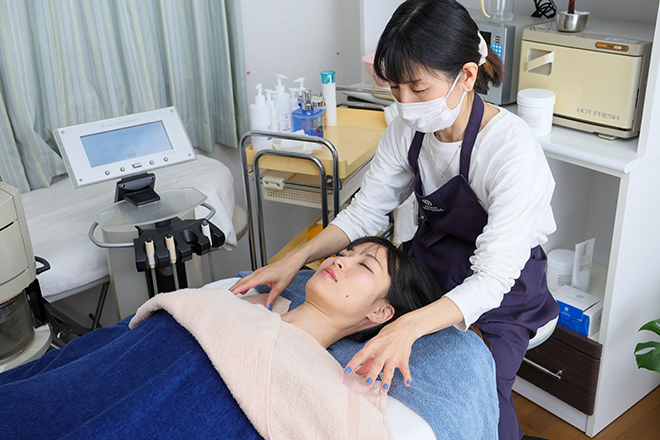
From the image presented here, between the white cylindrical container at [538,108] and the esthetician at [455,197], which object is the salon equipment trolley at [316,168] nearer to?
the esthetician at [455,197]

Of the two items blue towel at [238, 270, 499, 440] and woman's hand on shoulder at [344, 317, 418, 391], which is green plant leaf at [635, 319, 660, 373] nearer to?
blue towel at [238, 270, 499, 440]

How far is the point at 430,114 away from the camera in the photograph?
4.27ft

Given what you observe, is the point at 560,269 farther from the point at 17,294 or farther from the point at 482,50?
the point at 17,294

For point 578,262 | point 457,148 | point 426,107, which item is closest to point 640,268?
point 578,262

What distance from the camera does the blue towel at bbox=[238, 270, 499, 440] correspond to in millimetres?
1180

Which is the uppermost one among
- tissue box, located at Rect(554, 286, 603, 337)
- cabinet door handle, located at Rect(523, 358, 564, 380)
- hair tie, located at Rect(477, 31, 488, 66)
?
hair tie, located at Rect(477, 31, 488, 66)

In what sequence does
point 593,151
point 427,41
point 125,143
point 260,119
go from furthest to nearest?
point 260,119
point 593,151
point 125,143
point 427,41

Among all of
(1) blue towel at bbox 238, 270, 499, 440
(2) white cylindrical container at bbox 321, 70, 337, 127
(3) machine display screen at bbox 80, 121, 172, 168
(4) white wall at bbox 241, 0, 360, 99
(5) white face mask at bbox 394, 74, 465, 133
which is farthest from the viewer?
(4) white wall at bbox 241, 0, 360, 99

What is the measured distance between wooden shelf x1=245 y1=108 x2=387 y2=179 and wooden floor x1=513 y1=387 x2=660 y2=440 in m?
1.11

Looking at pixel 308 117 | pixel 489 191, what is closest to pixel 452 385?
pixel 489 191

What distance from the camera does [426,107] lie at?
1.29m

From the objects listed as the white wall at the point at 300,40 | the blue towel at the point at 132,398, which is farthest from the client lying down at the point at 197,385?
the white wall at the point at 300,40

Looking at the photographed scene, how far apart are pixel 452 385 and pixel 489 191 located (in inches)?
17.6

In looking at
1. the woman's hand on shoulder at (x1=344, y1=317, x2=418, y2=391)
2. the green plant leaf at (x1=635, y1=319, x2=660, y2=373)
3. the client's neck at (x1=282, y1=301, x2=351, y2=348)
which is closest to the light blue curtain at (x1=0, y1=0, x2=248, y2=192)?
the client's neck at (x1=282, y1=301, x2=351, y2=348)
